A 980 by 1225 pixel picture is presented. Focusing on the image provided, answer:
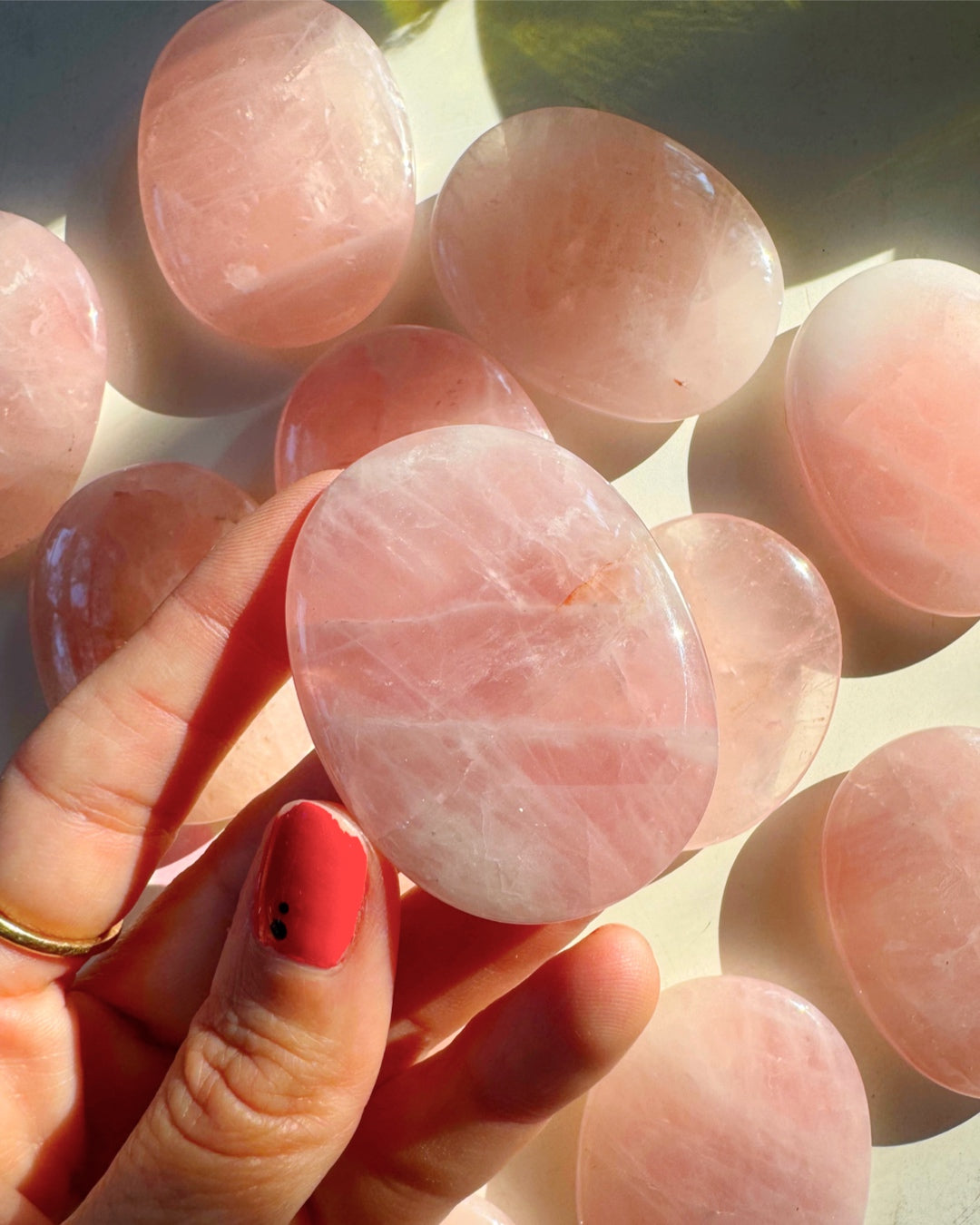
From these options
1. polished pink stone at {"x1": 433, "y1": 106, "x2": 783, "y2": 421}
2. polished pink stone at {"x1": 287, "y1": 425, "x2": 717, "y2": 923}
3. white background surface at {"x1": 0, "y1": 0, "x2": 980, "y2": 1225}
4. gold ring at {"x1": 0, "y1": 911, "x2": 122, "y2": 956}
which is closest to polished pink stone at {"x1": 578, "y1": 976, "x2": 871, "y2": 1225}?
white background surface at {"x1": 0, "y1": 0, "x2": 980, "y2": 1225}

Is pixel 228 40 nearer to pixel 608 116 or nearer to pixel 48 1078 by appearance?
pixel 608 116

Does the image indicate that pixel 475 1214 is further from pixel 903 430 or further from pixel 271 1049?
pixel 903 430

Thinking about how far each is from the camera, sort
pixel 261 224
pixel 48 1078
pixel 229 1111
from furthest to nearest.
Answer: pixel 261 224 → pixel 48 1078 → pixel 229 1111

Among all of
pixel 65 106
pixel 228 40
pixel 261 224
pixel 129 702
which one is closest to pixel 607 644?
pixel 129 702

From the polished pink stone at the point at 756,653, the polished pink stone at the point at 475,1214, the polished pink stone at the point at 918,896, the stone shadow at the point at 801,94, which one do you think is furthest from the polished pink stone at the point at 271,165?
the polished pink stone at the point at 475,1214

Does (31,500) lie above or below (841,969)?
above

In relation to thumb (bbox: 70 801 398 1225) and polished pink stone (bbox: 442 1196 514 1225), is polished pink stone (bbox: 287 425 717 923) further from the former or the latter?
polished pink stone (bbox: 442 1196 514 1225)
